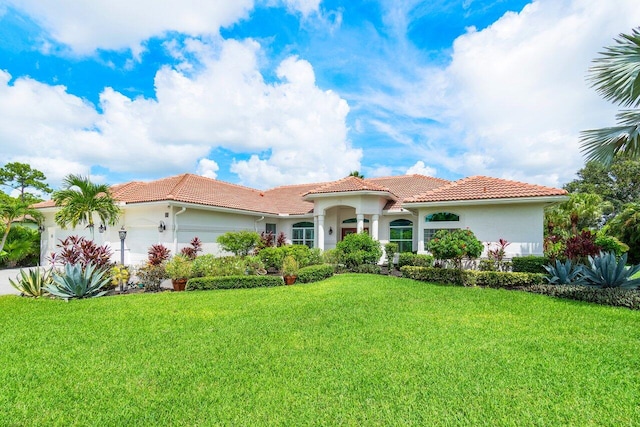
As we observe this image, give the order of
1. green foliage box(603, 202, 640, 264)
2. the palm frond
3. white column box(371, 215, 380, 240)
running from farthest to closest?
green foliage box(603, 202, 640, 264), white column box(371, 215, 380, 240), the palm frond

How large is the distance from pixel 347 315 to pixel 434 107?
1181 cm

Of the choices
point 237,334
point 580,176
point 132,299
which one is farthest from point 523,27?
point 580,176

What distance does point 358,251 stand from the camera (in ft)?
51.2

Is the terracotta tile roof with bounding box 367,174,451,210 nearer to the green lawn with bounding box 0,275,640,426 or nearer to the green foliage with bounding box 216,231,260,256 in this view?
the green foliage with bounding box 216,231,260,256

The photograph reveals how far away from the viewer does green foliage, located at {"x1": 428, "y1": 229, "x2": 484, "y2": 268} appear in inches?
473

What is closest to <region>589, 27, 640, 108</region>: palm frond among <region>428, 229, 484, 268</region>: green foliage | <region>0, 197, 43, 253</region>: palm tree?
<region>428, 229, 484, 268</region>: green foliage

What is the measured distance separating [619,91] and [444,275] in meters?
8.03

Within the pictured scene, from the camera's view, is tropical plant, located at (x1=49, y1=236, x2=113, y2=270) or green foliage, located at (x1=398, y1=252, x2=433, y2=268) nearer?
tropical plant, located at (x1=49, y1=236, x2=113, y2=270)

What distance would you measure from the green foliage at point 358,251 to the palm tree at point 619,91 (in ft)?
29.8

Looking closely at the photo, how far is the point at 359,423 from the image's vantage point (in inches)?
142

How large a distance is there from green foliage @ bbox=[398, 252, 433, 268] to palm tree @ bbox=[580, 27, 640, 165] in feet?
23.9

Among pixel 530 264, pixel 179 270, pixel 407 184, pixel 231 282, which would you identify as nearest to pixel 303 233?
pixel 407 184

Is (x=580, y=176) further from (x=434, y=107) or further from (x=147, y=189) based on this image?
(x=147, y=189)

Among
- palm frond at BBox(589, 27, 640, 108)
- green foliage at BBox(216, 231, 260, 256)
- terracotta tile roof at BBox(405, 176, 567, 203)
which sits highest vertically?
palm frond at BBox(589, 27, 640, 108)
